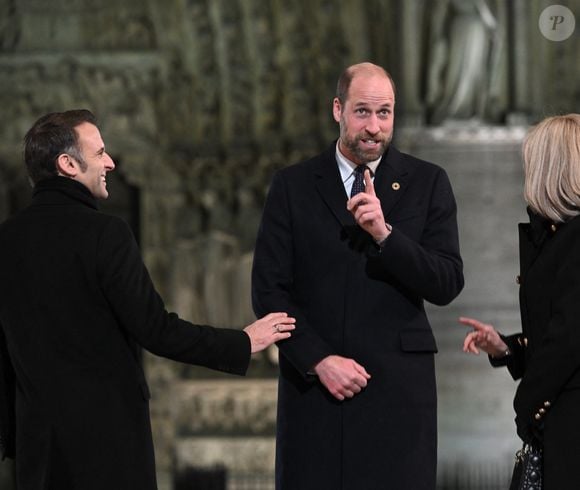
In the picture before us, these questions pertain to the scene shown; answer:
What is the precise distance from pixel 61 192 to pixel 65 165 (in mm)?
71

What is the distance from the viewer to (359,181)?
372 centimetres

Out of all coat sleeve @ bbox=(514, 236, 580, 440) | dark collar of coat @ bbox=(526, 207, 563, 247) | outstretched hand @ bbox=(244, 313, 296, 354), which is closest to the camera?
coat sleeve @ bbox=(514, 236, 580, 440)

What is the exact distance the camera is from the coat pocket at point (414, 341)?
3617 millimetres

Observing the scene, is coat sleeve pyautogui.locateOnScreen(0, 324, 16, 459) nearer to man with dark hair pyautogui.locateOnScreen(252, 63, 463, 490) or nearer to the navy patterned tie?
man with dark hair pyautogui.locateOnScreen(252, 63, 463, 490)

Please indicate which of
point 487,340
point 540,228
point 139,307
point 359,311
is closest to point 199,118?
point 359,311

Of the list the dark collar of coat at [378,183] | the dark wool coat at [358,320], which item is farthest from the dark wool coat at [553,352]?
the dark collar of coat at [378,183]

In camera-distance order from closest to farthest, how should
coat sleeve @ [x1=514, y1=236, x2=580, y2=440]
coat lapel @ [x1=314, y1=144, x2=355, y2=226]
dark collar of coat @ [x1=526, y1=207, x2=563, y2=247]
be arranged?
coat sleeve @ [x1=514, y1=236, x2=580, y2=440] < dark collar of coat @ [x1=526, y1=207, x2=563, y2=247] < coat lapel @ [x1=314, y1=144, x2=355, y2=226]

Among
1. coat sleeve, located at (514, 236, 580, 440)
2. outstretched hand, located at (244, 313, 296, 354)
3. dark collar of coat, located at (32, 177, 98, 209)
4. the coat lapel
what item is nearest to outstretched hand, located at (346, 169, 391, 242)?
the coat lapel

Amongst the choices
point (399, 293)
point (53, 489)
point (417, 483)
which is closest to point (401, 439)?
point (417, 483)

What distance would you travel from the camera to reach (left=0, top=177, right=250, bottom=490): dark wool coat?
3.33 meters

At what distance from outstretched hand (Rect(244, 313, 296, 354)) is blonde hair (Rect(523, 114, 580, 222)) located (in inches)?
29.1

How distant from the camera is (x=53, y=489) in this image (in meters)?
3.33

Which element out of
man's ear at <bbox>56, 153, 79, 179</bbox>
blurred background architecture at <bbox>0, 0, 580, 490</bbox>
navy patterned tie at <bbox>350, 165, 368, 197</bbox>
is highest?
man's ear at <bbox>56, 153, 79, 179</bbox>

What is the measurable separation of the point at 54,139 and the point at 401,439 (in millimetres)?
1183
